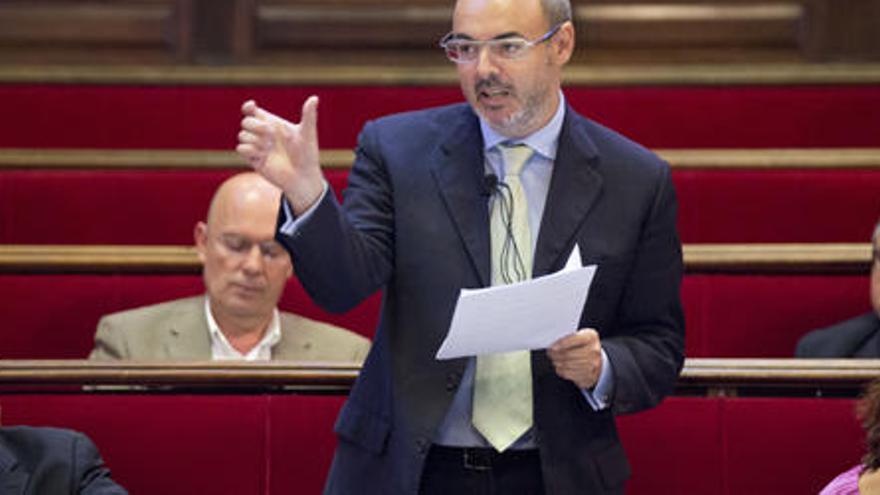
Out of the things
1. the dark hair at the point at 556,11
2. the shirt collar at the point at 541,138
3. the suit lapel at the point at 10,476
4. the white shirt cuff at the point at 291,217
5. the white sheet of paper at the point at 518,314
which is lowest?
the suit lapel at the point at 10,476

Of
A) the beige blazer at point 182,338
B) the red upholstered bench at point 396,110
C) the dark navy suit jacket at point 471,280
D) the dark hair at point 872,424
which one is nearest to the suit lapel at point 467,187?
the dark navy suit jacket at point 471,280

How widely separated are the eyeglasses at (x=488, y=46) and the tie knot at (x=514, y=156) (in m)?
0.05

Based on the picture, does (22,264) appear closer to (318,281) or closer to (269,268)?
(269,268)

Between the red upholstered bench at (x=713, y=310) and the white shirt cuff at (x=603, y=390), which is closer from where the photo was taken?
the white shirt cuff at (x=603, y=390)

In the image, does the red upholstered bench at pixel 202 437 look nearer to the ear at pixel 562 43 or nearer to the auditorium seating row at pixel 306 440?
the auditorium seating row at pixel 306 440

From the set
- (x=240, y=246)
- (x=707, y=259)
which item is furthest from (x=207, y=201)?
(x=707, y=259)

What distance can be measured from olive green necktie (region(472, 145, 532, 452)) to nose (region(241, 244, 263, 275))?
1.55 ft

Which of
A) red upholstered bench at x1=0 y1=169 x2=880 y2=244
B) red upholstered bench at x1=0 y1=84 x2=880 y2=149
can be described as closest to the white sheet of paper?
red upholstered bench at x1=0 y1=169 x2=880 y2=244

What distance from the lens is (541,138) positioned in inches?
30.9

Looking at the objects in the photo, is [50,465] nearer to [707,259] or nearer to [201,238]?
[201,238]

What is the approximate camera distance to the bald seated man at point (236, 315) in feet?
3.99

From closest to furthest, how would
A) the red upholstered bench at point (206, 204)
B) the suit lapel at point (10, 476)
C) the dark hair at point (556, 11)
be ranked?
the dark hair at point (556, 11) → the suit lapel at point (10, 476) → the red upholstered bench at point (206, 204)

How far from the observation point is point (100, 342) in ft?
3.98

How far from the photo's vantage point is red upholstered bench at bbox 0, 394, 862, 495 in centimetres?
97
